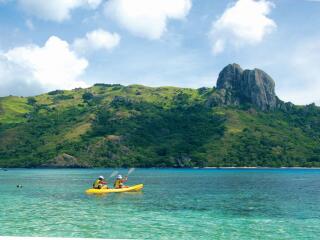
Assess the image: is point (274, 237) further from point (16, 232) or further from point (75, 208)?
point (75, 208)

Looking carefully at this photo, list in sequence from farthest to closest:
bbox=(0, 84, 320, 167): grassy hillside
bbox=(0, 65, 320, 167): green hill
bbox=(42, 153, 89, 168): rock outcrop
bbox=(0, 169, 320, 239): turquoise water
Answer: bbox=(0, 84, 320, 167): grassy hillside
bbox=(0, 65, 320, 167): green hill
bbox=(42, 153, 89, 168): rock outcrop
bbox=(0, 169, 320, 239): turquoise water

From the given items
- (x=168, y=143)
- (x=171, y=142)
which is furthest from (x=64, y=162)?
(x=171, y=142)

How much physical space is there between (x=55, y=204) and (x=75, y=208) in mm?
3706

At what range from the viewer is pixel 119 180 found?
46.4 meters

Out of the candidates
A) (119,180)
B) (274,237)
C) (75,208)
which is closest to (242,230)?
(274,237)

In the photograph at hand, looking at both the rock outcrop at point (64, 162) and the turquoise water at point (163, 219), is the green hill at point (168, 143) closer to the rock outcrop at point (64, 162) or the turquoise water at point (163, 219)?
the rock outcrop at point (64, 162)

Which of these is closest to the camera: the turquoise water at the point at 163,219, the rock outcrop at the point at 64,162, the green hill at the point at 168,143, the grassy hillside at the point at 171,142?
the turquoise water at the point at 163,219

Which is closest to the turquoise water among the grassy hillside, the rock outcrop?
the grassy hillside

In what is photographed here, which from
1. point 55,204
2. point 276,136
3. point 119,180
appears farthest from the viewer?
point 276,136

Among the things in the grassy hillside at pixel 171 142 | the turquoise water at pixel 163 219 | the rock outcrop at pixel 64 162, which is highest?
the grassy hillside at pixel 171 142

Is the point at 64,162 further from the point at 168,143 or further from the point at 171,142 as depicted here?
the point at 171,142

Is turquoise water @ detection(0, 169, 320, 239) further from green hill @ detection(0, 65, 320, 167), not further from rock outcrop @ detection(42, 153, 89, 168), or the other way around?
rock outcrop @ detection(42, 153, 89, 168)

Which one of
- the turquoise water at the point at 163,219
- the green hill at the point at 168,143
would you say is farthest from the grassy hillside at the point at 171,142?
the turquoise water at the point at 163,219

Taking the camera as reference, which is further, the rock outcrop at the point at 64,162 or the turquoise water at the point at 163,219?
the rock outcrop at the point at 64,162
